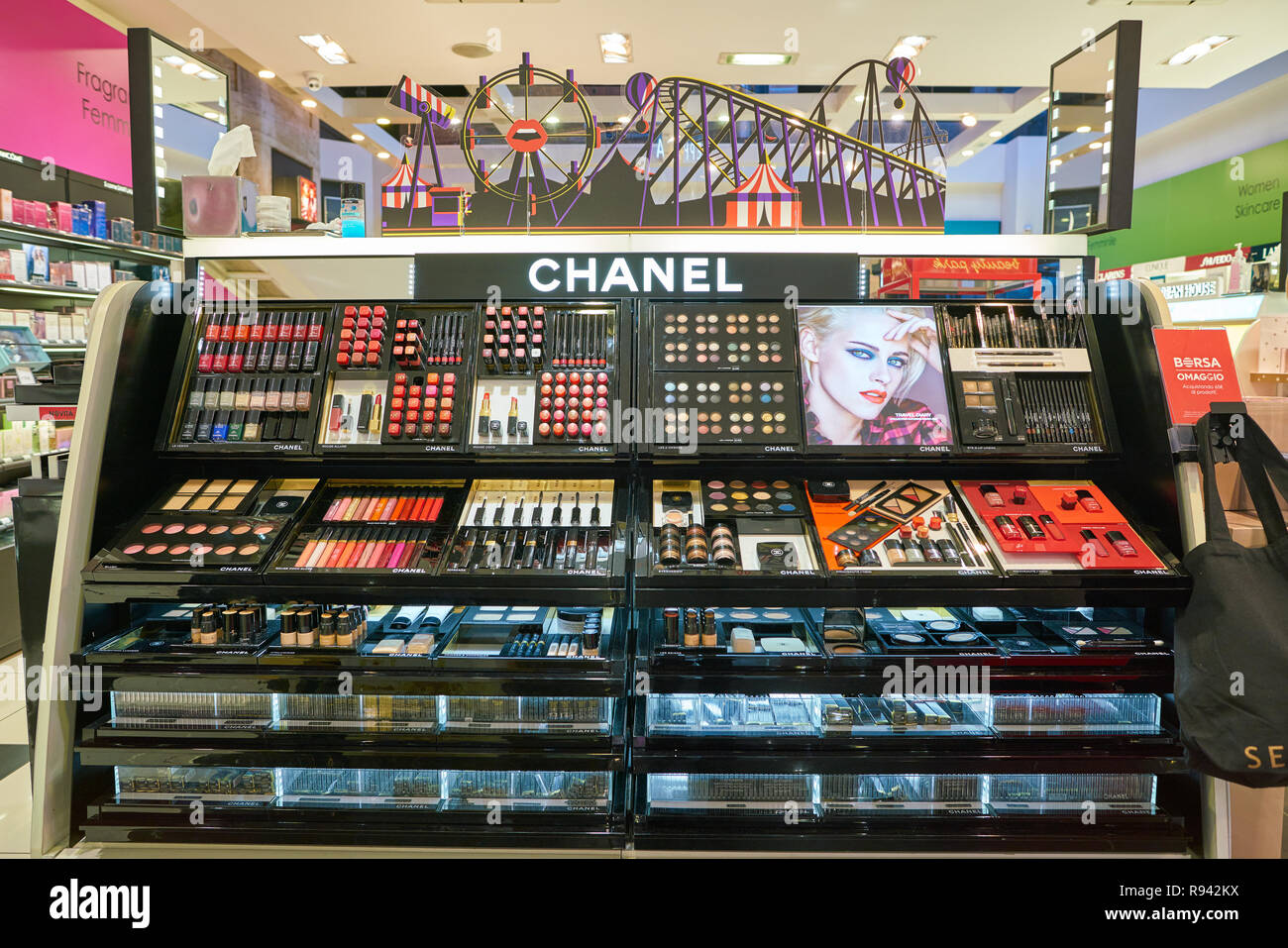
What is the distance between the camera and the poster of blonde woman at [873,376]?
2.35 meters

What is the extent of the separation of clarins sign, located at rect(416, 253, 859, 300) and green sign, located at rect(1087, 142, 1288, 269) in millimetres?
5446

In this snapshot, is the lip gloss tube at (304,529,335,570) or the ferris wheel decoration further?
the ferris wheel decoration

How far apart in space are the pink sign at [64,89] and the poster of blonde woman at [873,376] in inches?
201

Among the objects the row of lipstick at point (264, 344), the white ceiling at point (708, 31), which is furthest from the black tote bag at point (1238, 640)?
the white ceiling at point (708, 31)

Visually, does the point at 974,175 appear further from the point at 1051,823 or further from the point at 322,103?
the point at 1051,823

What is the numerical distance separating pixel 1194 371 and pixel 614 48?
575cm

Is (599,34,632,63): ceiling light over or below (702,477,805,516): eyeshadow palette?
over

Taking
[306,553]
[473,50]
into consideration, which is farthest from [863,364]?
[473,50]

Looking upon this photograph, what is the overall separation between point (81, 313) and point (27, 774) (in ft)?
11.2

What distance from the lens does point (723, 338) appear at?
248 cm

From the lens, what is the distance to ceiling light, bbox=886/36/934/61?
6.23m

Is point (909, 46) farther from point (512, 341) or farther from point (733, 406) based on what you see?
point (512, 341)

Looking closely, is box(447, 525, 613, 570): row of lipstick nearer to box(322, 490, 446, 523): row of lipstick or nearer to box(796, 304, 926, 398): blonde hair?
box(322, 490, 446, 523): row of lipstick

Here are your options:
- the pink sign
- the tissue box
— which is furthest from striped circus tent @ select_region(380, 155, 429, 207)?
the pink sign
